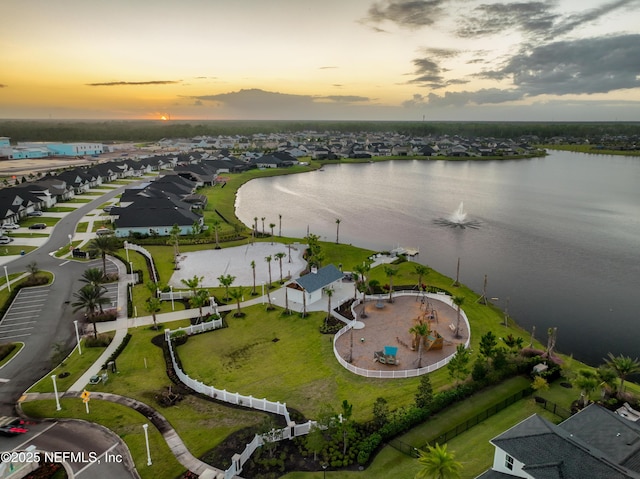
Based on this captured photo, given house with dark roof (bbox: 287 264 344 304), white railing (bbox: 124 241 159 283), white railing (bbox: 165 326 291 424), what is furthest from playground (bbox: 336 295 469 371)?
white railing (bbox: 124 241 159 283)

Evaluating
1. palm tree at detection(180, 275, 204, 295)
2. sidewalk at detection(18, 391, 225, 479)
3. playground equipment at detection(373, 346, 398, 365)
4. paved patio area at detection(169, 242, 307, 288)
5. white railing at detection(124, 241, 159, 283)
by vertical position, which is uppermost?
palm tree at detection(180, 275, 204, 295)

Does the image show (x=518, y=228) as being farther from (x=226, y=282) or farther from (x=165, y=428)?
(x=165, y=428)

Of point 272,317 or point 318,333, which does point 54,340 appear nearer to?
point 272,317

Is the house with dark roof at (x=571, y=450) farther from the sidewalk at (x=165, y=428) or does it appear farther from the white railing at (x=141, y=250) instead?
the white railing at (x=141, y=250)

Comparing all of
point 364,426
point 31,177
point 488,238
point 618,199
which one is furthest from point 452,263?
point 31,177

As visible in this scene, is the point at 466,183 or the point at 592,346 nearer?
the point at 592,346

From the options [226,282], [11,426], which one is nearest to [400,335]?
[226,282]

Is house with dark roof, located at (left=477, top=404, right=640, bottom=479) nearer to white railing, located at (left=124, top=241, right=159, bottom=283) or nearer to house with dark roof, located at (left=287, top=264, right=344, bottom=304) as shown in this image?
house with dark roof, located at (left=287, top=264, right=344, bottom=304)
